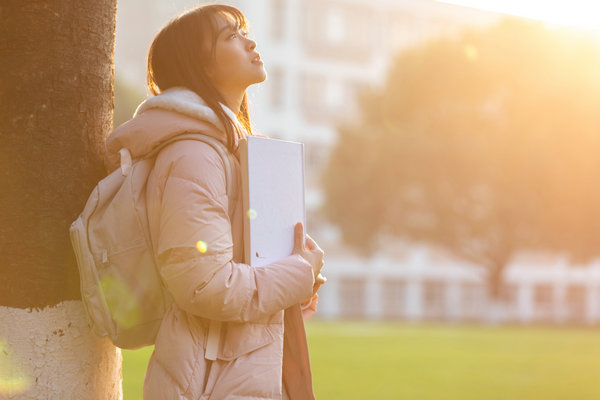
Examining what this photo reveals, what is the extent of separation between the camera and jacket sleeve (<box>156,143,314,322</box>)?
2.27 m

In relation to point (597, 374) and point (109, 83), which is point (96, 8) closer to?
point (109, 83)

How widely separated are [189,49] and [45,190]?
640 mm

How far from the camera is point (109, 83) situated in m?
2.77

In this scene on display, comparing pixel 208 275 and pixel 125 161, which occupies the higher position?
pixel 125 161

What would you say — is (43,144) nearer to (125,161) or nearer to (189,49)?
(125,161)

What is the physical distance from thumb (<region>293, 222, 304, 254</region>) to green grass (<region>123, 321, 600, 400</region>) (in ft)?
19.4

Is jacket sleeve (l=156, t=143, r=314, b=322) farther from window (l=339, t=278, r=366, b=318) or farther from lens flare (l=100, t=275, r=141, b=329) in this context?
window (l=339, t=278, r=366, b=318)

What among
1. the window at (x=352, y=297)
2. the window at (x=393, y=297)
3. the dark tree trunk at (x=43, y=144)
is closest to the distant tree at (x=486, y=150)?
the window at (x=352, y=297)

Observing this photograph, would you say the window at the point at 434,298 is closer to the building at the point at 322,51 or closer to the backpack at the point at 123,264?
the building at the point at 322,51

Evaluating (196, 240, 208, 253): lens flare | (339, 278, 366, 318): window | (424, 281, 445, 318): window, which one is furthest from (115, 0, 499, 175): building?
(196, 240, 208, 253): lens flare

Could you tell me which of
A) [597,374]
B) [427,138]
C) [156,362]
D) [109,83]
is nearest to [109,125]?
[109,83]

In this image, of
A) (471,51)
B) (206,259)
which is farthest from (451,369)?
(471,51)

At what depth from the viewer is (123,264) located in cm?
242

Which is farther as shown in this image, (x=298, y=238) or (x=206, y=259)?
(x=298, y=238)
